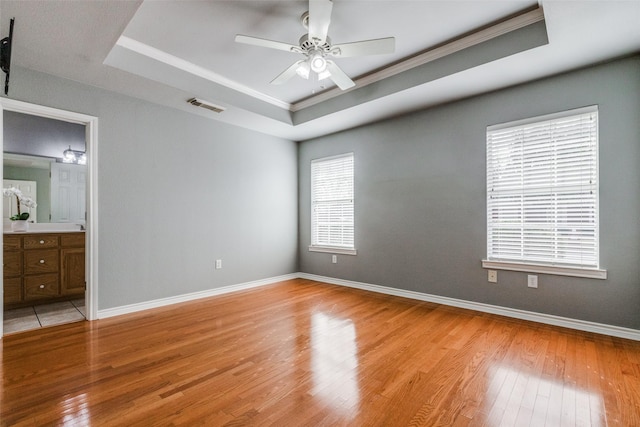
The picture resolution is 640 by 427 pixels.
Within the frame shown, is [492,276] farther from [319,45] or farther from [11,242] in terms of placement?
[11,242]

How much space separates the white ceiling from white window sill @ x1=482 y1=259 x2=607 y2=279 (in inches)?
76.8

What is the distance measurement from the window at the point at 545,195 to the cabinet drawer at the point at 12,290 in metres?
5.50

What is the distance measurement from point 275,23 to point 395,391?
3049mm

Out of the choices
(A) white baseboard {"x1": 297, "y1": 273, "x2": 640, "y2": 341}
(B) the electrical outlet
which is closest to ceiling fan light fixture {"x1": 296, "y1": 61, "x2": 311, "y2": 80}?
(B) the electrical outlet

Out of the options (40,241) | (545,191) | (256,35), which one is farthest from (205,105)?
(545,191)

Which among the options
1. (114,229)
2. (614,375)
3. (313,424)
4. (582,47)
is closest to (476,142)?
(582,47)

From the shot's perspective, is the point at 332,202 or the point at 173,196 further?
the point at 332,202

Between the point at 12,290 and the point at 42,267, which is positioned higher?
the point at 42,267

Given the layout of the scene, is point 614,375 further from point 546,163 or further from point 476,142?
point 476,142

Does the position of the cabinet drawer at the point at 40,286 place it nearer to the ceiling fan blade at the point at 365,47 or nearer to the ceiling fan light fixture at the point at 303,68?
the ceiling fan light fixture at the point at 303,68

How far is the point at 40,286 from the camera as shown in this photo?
3.61 metres

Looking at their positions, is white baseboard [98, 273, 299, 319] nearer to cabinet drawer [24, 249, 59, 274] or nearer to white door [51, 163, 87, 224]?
cabinet drawer [24, 249, 59, 274]

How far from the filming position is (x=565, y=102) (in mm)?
2910

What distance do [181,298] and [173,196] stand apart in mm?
1342
